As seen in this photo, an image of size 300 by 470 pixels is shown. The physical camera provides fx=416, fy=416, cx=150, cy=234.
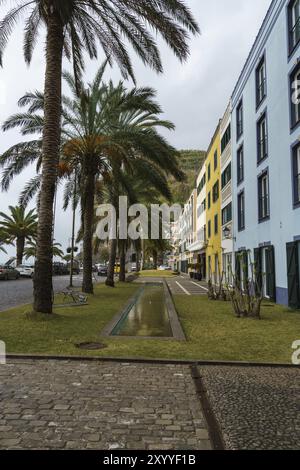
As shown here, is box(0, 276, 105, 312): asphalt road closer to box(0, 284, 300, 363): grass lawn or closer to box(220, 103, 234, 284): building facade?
box(0, 284, 300, 363): grass lawn

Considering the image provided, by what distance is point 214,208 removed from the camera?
3562cm

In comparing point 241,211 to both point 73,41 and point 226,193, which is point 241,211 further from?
point 73,41

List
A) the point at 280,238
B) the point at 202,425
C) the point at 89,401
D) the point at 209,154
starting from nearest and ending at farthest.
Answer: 1. the point at 202,425
2. the point at 89,401
3. the point at 280,238
4. the point at 209,154

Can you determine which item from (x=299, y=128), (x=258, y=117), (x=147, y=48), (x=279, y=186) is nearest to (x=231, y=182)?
(x=258, y=117)

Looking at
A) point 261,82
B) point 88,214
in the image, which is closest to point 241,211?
point 261,82

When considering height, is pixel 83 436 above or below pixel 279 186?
below

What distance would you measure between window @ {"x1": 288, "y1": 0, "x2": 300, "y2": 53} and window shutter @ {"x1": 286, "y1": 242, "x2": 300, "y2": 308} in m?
7.45

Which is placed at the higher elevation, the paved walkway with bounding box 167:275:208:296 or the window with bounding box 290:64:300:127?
the window with bounding box 290:64:300:127

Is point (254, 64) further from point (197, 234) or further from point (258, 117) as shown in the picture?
point (197, 234)

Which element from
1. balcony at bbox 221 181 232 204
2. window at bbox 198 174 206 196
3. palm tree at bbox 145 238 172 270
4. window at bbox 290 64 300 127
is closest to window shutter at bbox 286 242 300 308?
window at bbox 290 64 300 127

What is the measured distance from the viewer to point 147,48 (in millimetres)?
12992

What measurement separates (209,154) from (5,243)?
29723 millimetres

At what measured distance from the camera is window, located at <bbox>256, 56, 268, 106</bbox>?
774 inches

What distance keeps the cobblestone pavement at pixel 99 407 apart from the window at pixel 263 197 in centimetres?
1406
